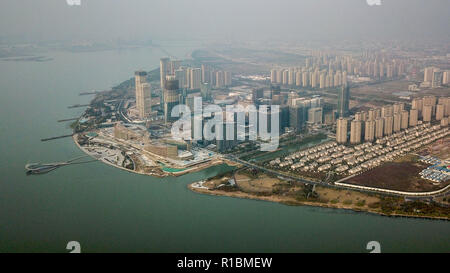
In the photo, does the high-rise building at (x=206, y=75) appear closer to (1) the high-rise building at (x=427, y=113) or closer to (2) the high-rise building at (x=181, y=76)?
(2) the high-rise building at (x=181, y=76)

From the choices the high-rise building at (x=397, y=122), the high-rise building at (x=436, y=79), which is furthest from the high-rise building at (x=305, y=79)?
the high-rise building at (x=397, y=122)

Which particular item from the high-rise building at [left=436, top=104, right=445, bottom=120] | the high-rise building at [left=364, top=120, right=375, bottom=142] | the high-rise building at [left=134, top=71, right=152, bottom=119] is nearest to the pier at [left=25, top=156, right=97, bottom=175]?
the high-rise building at [left=134, top=71, right=152, bottom=119]

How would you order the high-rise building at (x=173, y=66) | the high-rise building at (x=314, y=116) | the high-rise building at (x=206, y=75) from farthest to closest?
1. the high-rise building at (x=206, y=75)
2. the high-rise building at (x=173, y=66)
3. the high-rise building at (x=314, y=116)

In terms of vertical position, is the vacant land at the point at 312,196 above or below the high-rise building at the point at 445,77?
below

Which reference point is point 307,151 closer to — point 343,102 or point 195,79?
point 343,102

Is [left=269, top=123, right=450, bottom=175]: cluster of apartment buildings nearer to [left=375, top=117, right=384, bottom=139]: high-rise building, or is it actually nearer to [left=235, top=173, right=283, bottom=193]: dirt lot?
[left=375, top=117, right=384, bottom=139]: high-rise building
